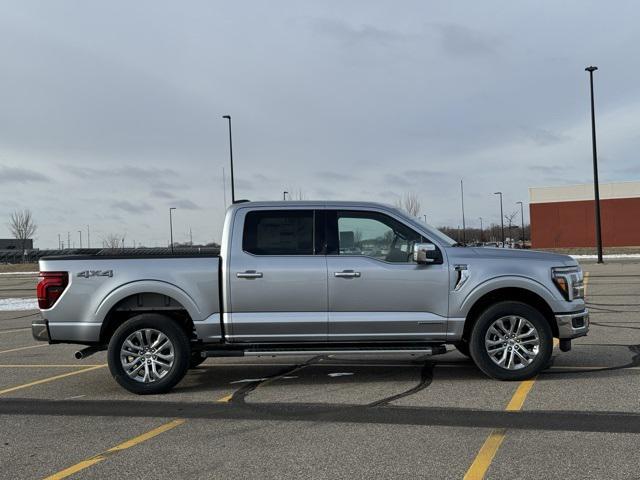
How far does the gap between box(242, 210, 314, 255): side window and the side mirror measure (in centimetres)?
116

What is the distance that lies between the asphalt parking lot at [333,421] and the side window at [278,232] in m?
1.58

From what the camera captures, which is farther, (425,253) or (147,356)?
(147,356)

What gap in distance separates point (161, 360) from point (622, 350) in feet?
20.5

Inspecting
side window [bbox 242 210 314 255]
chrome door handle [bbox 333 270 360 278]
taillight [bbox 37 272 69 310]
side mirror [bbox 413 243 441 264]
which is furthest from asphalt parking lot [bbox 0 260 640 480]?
side window [bbox 242 210 314 255]

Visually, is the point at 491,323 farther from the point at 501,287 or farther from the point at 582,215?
the point at 582,215

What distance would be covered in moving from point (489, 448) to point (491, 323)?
231cm

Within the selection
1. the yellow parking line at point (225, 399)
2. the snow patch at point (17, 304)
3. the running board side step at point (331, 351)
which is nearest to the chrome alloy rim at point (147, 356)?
the running board side step at point (331, 351)

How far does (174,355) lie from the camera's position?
22.3 ft

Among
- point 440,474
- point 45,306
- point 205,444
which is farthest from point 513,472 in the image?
point 45,306

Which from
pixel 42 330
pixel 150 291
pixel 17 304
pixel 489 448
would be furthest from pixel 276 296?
pixel 17 304

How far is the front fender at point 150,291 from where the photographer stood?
22.3ft

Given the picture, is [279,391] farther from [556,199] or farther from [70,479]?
[556,199]

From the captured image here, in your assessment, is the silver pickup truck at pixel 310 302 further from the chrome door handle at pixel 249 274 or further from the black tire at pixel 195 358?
the black tire at pixel 195 358

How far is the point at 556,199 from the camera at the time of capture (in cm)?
5528
